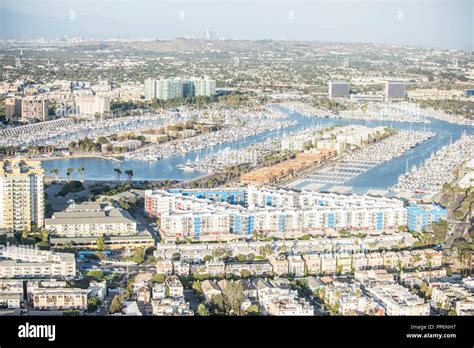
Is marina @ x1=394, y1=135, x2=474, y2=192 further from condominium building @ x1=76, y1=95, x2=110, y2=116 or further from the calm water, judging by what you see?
condominium building @ x1=76, y1=95, x2=110, y2=116

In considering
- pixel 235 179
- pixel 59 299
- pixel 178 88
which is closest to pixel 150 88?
pixel 178 88

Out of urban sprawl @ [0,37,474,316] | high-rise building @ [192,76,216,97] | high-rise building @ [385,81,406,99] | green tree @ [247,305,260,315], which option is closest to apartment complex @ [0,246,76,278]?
urban sprawl @ [0,37,474,316]

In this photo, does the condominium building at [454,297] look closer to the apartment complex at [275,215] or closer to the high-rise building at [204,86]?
the apartment complex at [275,215]

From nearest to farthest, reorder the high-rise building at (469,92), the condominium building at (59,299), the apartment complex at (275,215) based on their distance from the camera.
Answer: the condominium building at (59,299)
the apartment complex at (275,215)
the high-rise building at (469,92)

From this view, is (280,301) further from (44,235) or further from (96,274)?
(44,235)

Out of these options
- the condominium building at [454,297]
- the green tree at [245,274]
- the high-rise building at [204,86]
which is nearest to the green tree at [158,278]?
the green tree at [245,274]
